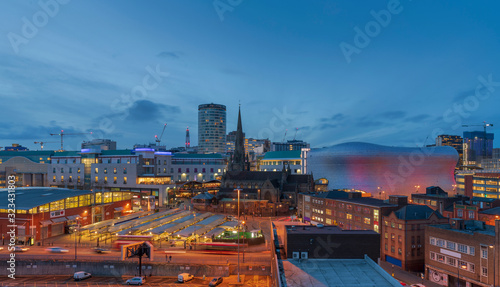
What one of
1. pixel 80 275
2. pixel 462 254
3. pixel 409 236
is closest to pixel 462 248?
pixel 462 254

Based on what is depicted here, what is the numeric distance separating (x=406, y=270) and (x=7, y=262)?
6472 cm

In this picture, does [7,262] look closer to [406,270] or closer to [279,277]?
[279,277]

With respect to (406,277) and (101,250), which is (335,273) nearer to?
(406,277)

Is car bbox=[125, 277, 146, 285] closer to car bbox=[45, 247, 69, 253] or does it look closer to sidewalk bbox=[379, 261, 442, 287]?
car bbox=[45, 247, 69, 253]

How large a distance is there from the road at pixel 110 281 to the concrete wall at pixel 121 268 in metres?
0.85

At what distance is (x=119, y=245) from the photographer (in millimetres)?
55531

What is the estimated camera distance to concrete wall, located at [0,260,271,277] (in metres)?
46.0

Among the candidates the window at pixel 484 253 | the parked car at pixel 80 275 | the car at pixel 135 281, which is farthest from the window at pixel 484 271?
the parked car at pixel 80 275

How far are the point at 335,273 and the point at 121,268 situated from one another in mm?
32696

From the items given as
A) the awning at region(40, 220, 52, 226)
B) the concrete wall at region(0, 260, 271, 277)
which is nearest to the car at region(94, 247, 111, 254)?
the concrete wall at region(0, 260, 271, 277)

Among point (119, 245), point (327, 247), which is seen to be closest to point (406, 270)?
point (327, 247)

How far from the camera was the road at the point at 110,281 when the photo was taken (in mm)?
43562

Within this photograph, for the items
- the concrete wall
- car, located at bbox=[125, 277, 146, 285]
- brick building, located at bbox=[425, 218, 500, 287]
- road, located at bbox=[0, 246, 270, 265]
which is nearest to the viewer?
brick building, located at bbox=[425, 218, 500, 287]

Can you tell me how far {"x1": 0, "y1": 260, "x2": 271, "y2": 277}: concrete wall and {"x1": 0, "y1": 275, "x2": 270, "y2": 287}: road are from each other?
2.80 ft
